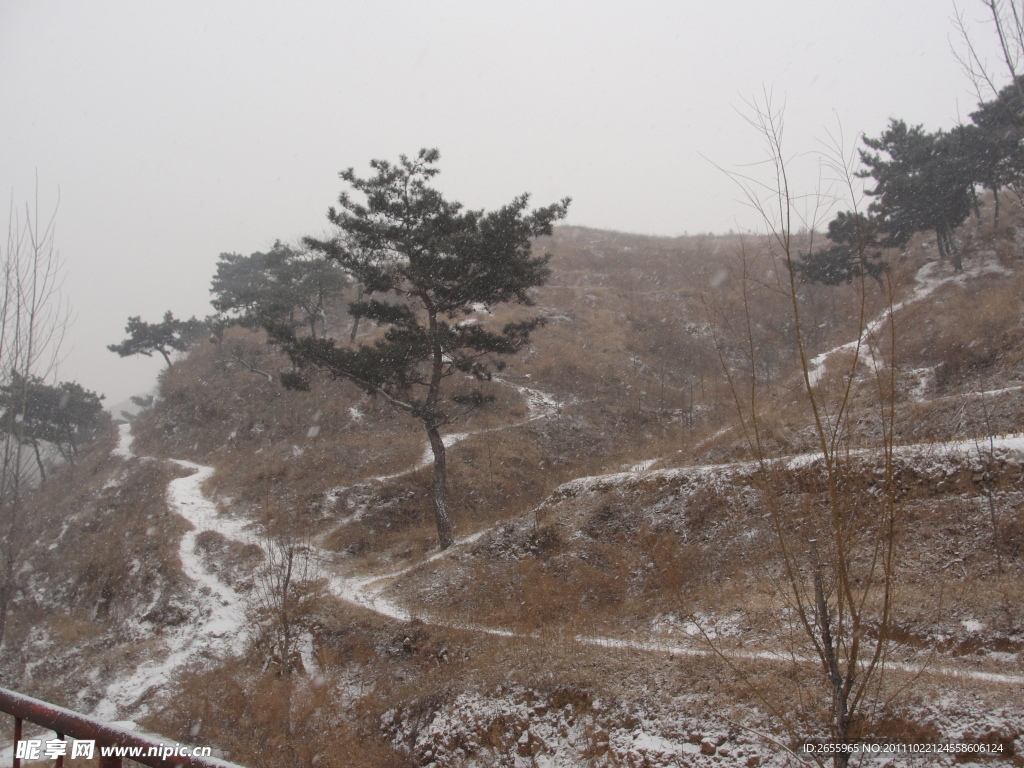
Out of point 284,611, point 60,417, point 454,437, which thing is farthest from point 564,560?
point 60,417

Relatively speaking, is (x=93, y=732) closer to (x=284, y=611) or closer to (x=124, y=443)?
(x=284, y=611)

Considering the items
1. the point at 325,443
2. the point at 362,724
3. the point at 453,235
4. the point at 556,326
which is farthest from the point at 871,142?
the point at 362,724

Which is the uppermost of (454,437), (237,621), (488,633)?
(454,437)

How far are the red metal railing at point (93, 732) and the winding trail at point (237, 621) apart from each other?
7771mm

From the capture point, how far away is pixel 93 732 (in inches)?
100

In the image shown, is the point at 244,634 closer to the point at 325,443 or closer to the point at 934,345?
the point at 325,443

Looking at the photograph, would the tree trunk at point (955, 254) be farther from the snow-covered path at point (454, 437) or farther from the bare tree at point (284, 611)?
the bare tree at point (284, 611)

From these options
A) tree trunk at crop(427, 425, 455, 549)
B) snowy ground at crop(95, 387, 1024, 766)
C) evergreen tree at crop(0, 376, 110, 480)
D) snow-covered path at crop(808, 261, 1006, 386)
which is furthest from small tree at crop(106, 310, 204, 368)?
snow-covered path at crop(808, 261, 1006, 386)

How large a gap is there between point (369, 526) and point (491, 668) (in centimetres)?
1110

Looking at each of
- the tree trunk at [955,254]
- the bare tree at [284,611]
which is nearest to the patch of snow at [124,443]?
the bare tree at [284,611]

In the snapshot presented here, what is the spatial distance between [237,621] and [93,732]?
48.6 ft

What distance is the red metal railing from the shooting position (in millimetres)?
2389

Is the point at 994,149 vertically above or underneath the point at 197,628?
above

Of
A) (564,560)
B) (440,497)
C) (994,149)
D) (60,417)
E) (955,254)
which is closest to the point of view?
(564,560)
